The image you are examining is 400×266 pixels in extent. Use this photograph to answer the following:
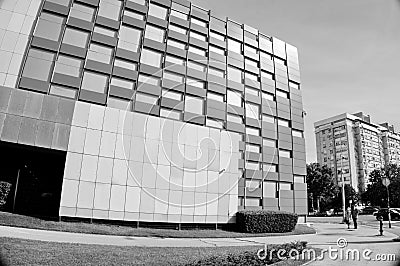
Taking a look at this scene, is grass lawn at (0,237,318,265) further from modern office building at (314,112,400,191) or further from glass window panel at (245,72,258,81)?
modern office building at (314,112,400,191)

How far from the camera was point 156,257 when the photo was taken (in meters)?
9.09

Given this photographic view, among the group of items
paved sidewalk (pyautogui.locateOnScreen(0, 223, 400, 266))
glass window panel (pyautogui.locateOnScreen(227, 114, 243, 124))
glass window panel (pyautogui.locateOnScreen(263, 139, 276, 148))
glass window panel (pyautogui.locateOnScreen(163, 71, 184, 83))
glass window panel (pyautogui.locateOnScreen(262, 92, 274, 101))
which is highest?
glass window panel (pyautogui.locateOnScreen(262, 92, 274, 101))

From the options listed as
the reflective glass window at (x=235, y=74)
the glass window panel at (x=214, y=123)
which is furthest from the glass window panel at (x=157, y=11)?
the glass window panel at (x=214, y=123)

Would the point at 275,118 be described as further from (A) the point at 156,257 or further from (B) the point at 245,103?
(A) the point at 156,257

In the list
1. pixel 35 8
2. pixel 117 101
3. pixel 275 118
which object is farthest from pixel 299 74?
pixel 35 8

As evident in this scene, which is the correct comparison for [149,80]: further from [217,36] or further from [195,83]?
[217,36]

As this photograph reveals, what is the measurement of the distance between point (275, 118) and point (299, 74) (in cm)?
886

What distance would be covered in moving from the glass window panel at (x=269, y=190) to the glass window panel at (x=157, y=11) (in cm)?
2035

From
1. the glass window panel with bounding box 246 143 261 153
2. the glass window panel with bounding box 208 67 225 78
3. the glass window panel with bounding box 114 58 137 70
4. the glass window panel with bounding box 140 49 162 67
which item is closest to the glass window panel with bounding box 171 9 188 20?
the glass window panel with bounding box 140 49 162 67

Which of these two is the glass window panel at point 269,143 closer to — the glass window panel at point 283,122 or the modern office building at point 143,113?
the modern office building at point 143,113

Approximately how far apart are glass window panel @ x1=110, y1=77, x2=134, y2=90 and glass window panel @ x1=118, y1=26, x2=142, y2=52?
10.3 ft

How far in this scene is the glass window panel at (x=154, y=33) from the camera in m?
27.5

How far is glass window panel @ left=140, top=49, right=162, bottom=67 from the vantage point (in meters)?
26.4

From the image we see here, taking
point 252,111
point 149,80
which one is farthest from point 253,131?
point 149,80
